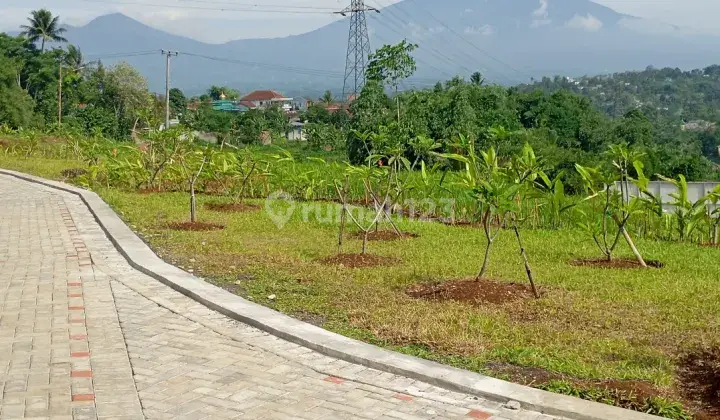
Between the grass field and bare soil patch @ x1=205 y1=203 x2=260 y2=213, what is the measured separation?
163cm

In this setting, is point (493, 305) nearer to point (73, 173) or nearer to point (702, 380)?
point (702, 380)

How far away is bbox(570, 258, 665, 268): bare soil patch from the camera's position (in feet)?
26.0

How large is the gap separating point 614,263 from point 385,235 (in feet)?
9.99

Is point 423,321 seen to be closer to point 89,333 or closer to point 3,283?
point 89,333

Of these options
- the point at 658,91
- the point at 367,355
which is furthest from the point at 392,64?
the point at 658,91

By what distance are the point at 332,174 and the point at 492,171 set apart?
28.7ft

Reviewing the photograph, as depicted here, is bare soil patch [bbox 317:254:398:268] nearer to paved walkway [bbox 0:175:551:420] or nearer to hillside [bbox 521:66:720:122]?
paved walkway [bbox 0:175:551:420]

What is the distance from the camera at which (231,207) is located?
12.6 metres

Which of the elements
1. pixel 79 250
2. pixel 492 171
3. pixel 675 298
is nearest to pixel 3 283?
pixel 79 250

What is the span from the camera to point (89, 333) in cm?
537

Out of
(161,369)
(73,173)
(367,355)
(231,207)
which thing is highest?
(73,173)

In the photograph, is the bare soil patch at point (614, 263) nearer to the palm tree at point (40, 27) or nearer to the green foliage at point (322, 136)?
the green foliage at point (322, 136)

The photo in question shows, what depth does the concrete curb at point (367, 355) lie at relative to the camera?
388 cm

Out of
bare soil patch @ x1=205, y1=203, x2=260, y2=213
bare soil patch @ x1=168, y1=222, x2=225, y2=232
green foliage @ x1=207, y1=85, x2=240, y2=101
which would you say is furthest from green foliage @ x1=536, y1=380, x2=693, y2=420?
green foliage @ x1=207, y1=85, x2=240, y2=101
